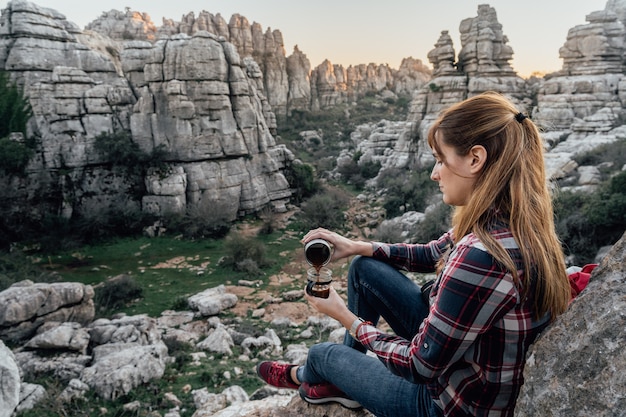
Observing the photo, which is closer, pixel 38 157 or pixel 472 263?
pixel 472 263

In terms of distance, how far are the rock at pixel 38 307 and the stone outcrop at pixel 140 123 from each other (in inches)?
290

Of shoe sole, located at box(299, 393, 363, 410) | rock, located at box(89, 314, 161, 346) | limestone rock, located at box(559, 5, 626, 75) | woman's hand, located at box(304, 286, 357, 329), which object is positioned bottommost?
rock, located at box(89, 314, 161, 346)

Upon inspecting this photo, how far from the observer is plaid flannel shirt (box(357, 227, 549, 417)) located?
115 cm

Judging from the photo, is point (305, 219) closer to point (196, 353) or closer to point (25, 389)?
point (196, 353)

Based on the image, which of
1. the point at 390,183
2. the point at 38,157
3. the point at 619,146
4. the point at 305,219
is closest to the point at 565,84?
the point at 619,146

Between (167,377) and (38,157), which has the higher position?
(38,157)

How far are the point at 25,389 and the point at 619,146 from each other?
15.8 m

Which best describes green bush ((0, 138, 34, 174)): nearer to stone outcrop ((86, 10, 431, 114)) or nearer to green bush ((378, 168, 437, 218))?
green bush ((378, 168, 437, 218))

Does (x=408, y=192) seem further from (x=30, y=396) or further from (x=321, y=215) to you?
(x=30, y=396)

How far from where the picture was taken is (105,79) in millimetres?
18250

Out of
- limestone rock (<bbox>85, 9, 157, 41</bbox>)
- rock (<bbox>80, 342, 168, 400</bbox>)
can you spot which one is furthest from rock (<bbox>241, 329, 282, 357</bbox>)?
limestone rock (<bbox>85, 9, 157, 41</bbox>)

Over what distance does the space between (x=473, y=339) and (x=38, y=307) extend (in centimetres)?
763

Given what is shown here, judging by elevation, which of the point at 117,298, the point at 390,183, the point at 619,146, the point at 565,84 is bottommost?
the point at 117,298

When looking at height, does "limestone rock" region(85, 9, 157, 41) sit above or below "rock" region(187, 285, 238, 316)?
above
